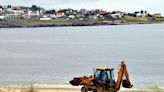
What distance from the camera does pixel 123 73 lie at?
23016mm

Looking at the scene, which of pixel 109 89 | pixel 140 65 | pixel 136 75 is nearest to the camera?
pixel 109 89

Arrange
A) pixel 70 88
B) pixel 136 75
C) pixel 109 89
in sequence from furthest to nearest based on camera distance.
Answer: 1. pixel 136 75
2. pixel 70 88
3. pixel 109 89

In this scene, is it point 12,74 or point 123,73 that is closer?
point 123,73

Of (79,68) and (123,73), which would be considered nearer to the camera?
(123,73)

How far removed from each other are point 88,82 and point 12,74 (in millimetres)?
21850

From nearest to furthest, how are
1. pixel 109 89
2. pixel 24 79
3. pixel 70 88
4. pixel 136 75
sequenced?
pixel 109 89
pixel 70 88
pixel 24 79
pixel 136 75

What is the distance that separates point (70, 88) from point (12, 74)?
14115 millimetres

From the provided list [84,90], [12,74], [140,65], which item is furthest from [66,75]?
[84,90]

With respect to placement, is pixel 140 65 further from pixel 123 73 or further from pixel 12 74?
pixel 123 73

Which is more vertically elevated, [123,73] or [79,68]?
[123,73]

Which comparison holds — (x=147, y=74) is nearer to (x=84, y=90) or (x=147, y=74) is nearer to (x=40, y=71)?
(x=40, y=71)

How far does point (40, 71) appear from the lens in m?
47.0

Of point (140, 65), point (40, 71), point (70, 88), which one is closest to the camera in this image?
point (70, 88)

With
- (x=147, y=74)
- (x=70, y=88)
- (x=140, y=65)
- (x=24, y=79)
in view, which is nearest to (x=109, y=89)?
(x=70, y=88)
